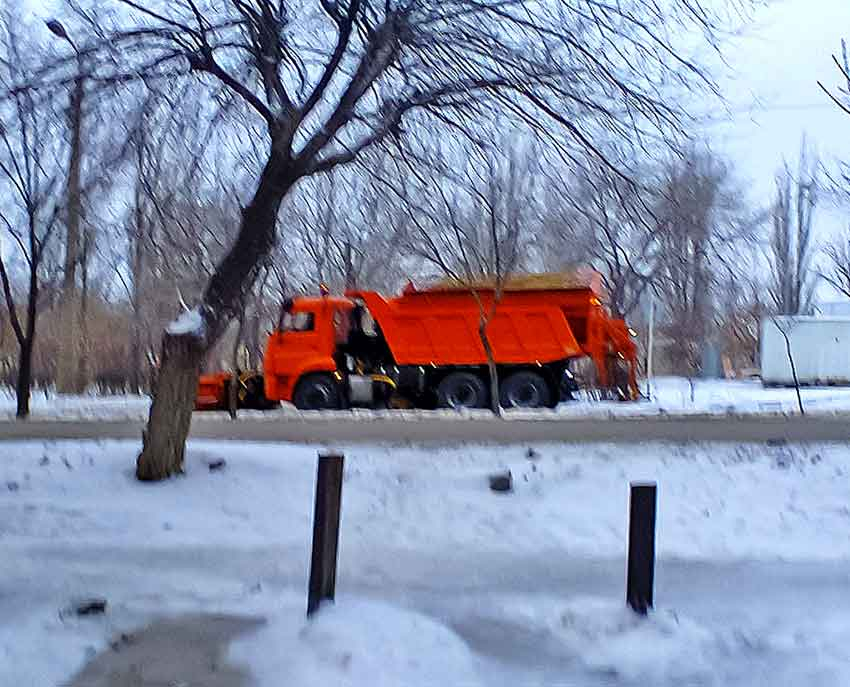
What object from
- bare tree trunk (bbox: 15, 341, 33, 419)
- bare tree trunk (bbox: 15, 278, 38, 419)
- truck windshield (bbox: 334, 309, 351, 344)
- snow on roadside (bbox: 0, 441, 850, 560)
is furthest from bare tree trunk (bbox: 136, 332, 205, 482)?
truck windshield (bbox: 334, 309, 351, 344)

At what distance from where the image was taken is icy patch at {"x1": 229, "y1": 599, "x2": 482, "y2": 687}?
5738 millimetres

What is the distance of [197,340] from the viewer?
10664 mm

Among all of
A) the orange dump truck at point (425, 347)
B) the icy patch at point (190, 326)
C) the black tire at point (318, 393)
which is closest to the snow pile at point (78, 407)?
the orange dump truck at point (425, 347)

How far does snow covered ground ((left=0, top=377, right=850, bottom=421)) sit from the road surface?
5.99 ft

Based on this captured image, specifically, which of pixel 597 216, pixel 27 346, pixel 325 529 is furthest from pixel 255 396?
pixel 325 529

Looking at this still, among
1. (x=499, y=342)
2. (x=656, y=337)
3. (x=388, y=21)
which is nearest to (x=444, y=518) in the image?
(x=388, y=21)

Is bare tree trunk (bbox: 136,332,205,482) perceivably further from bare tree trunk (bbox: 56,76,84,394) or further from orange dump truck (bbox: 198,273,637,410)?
orange dump truck (bbox: 198,273,637,410)

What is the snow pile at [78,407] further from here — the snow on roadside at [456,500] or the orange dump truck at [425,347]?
the snow on roadside at [456,500]

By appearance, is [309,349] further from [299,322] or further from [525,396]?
[525,396]

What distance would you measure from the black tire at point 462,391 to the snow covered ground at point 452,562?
12.5 m

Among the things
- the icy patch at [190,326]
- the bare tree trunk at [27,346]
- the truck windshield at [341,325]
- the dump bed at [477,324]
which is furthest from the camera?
the truck windshield at [341,325]

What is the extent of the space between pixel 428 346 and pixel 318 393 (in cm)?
262

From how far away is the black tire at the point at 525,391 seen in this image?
25141mm

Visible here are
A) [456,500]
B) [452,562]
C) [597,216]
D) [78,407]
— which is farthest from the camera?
[78,407]
